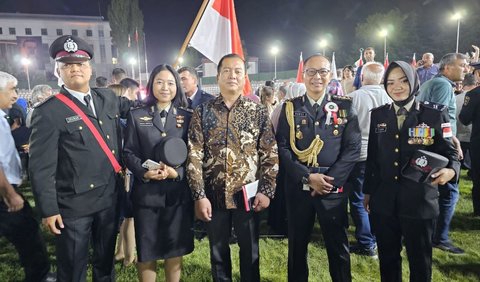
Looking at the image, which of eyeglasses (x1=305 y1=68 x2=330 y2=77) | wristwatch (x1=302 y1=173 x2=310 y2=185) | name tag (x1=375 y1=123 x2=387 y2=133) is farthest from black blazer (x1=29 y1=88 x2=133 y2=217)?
name tag (x1=375 y1=123 x2=387 y2=133)

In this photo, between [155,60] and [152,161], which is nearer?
[152,161]

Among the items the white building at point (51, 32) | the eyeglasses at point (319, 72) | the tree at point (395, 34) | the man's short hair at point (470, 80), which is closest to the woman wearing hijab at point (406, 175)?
the eyeglasses at point (319, 72)

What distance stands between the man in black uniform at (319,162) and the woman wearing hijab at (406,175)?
1.01 ft

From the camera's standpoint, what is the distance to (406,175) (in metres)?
2.97

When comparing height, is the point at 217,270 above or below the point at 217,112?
below

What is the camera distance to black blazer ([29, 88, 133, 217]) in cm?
278

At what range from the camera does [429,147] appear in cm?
303

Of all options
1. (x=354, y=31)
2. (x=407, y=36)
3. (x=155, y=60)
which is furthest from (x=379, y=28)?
(x=155, y=60)

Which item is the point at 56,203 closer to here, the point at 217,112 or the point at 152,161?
the point at 152,161

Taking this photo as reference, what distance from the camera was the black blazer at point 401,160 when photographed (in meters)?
2.97

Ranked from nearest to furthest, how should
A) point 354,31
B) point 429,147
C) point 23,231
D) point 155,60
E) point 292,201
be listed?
point 429,147 < point 292,201 < point 23,231 < point 354,31 < point 155,60

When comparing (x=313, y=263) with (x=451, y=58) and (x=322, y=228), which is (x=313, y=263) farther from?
(x=451, y=58)

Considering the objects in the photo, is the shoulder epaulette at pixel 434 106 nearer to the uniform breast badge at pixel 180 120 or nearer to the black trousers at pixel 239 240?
the black trousers at pixel 239 240

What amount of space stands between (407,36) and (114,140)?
47200mm
